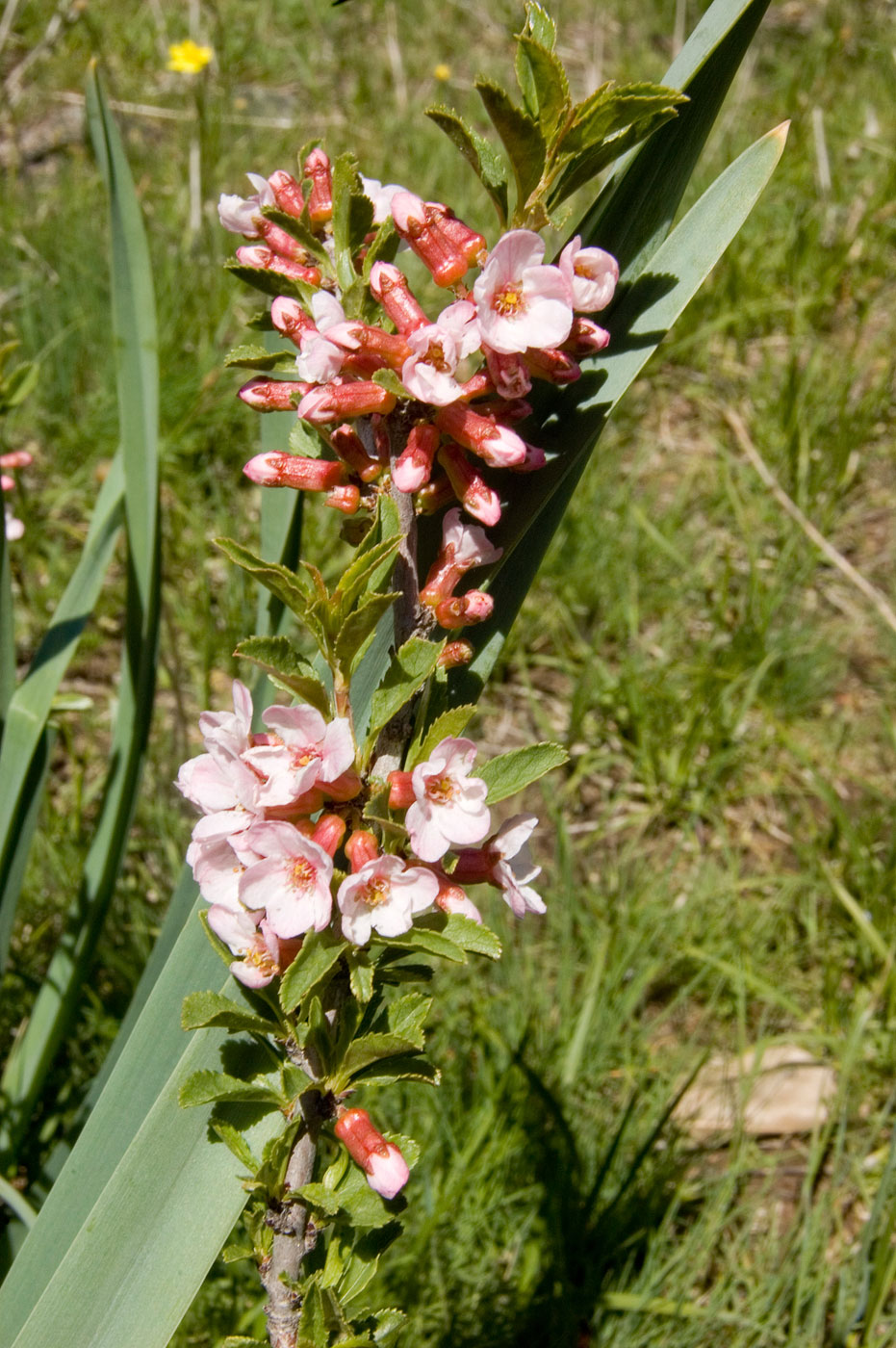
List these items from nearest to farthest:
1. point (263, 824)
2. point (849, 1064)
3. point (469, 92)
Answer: point (263, 824) < point (849, 1064) < point (469, 92)

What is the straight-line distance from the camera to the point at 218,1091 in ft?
2.38

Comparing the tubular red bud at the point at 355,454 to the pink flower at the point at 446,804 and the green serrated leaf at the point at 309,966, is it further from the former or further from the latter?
the green serrated leaf at the point at 309,966

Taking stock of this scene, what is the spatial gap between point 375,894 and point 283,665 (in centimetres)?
16

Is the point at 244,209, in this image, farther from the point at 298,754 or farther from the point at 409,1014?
the point at 409,1014

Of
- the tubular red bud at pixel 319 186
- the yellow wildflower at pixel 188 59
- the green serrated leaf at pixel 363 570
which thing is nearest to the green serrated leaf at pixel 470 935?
the green serrated leaf at pixel 363 570

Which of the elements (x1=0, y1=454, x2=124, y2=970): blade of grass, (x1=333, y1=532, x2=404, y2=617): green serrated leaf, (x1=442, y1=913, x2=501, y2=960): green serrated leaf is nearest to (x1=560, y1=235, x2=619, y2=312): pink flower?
(x1=333, y1=532, x2=404, y2=617): green serrated leaf

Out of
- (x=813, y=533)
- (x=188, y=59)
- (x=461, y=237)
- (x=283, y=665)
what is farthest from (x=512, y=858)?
(x=188, y=59)

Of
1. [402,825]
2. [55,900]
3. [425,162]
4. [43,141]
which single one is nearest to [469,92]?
[425,162]

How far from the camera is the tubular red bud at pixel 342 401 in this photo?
0.73 metres

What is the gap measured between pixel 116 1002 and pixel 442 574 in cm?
130

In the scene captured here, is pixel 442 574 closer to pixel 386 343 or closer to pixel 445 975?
pixel 386 343

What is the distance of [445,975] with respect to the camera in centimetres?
184

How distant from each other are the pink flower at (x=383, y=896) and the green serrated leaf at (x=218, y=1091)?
0.14 metres

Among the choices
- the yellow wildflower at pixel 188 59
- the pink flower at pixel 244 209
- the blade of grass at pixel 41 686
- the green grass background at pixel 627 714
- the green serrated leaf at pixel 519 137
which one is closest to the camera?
the green serrated leaf at pixel 519 137
